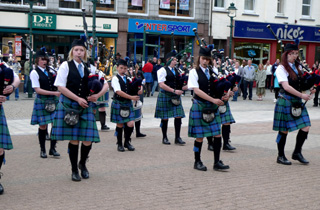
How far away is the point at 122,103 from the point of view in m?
8.67

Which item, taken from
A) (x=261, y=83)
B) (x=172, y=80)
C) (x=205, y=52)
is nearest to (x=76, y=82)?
(x=205, y=52)

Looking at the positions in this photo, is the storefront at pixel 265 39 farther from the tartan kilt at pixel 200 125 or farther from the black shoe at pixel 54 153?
the tartan kilt at pixel 200 125

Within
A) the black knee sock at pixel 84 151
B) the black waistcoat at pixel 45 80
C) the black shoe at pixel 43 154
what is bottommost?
the black shoe at pixel 43 154

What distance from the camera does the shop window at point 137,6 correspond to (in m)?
24.9

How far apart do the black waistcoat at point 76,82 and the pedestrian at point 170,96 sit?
3.31 m

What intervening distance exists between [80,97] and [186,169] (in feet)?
6.62

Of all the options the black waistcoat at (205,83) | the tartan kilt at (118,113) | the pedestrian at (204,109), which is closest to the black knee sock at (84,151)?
the pedestrian at (204,109)

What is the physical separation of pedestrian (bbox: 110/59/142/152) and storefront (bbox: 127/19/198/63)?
15413 mm

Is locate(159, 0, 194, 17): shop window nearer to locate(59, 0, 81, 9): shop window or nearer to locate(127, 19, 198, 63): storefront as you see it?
locate(127, 19, 198, 63): storefront

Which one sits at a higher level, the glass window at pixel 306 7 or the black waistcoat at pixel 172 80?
the glass window at pixel 306 7

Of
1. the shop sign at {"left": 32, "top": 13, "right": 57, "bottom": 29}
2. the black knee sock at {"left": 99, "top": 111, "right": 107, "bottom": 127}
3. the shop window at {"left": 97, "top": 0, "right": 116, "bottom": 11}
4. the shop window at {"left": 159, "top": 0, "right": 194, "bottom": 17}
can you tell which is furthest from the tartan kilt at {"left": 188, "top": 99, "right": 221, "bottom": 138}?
the shop window at {"left": 159, "top": 0, "right": 194, "bottom": 17}

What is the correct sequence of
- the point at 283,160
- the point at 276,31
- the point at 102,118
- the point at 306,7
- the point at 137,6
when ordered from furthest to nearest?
the point at 306,7, the point at 276,31, the point at 137,6, the point at 102,118, the point at 283,160

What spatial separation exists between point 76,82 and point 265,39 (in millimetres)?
24777

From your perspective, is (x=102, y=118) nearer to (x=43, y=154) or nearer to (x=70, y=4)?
(x=43, y=154)
